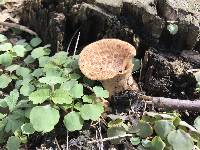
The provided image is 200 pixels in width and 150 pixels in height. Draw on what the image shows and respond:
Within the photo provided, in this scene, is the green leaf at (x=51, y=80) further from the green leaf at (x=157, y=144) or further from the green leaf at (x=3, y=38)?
the green leaf at (x=3, y=38)

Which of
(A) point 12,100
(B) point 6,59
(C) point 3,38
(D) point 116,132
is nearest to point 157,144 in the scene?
(D) point 116,132

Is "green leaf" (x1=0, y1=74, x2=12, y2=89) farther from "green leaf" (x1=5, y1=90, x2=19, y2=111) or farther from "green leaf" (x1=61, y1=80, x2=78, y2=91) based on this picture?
"green leaf" (x1=61, y1=80, x2=78, y2=91)

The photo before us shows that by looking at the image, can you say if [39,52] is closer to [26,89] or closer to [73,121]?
[26,89]

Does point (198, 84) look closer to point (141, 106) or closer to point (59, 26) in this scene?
point (141, 106)

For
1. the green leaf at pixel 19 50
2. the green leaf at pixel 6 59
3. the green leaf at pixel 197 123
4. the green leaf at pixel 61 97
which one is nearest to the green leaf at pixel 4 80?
the green leaf at pixel 6 59

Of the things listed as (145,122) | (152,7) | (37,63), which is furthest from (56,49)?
(145,122)
